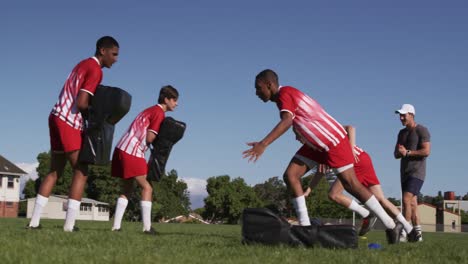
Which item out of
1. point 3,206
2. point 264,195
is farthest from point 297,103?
point 264,195

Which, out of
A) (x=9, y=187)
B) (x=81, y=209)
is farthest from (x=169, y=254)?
(x=81, y=209)

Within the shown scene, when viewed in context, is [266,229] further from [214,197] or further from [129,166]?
[214,197]

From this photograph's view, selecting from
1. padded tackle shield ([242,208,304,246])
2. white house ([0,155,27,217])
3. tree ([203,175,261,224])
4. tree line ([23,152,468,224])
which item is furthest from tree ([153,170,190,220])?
padded tackle shield ([242,208,304,246])

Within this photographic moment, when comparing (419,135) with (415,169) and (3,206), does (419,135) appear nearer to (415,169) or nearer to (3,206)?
(415,169)

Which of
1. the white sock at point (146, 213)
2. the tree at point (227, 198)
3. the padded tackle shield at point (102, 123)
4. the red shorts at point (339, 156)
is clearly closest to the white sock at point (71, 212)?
the padded tackle shield at point (102, 123)

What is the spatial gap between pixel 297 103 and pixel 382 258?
269 centimetres

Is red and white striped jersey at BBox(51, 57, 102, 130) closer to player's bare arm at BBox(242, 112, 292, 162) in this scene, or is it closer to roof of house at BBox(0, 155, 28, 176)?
player's bare arm at BBox(242, 112, 292, 162)

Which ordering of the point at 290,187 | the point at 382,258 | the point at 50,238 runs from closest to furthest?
the point at 382,258 < the point at 50,238 < the point at 290,187

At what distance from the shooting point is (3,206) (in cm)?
7969

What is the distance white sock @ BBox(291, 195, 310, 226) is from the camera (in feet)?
26.1

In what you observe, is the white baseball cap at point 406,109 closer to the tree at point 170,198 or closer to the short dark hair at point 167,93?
the short dark hair at point 167,93

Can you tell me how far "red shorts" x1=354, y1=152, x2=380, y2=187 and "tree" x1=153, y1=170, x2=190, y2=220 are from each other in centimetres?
8813

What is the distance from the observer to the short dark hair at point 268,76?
7772mm

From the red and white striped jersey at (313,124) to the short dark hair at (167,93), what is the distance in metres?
2.52
